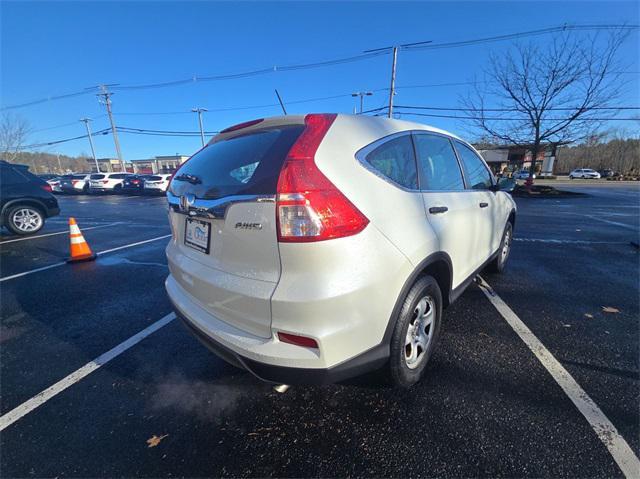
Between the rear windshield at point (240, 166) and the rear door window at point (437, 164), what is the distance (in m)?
1.02

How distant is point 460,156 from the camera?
9.48 feet

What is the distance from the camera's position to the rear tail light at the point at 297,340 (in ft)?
4.70

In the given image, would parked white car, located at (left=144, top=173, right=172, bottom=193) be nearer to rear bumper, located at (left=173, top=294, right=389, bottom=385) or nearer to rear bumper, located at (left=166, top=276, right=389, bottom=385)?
rear bumper, located at (left=166, top=276, right=389, bottom=385)

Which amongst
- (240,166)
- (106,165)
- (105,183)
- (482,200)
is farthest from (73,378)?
(106,165)

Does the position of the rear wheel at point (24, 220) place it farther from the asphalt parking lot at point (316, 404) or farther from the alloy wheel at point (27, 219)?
the asphalt parking lot at point (316, 404)

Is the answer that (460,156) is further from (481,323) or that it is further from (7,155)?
(7,155)

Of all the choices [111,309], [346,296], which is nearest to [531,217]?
[346,296]

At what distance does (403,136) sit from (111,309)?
3.65 m

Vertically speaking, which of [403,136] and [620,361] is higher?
[403,136]

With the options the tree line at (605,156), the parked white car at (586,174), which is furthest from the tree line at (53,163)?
the tree line at (605,156)

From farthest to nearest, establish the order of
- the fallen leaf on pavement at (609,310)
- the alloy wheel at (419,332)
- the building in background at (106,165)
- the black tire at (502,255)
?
the building in background at (106,165), the black tire at (502,255), the fallen leaf on pavement at (609,310), the alloy wheel at (419,332)

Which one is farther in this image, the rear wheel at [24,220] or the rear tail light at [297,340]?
the rear wheel at [24,220]

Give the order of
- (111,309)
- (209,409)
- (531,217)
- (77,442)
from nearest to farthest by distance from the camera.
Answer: (77,442) → (209,409) → (111,309) → (531,217)

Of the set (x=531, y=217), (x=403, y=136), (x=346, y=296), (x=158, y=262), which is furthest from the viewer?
(x=531, y=217)
